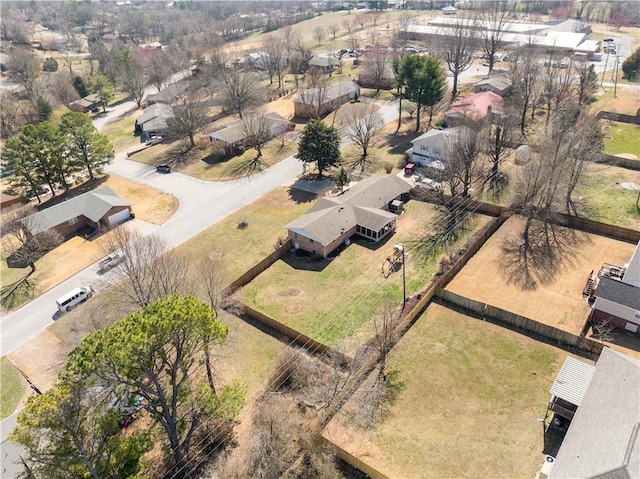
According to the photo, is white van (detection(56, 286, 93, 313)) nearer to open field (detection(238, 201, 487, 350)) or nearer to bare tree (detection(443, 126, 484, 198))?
open field (detection(238, 201, 487, 350))

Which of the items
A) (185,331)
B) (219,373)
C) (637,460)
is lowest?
(219,373)

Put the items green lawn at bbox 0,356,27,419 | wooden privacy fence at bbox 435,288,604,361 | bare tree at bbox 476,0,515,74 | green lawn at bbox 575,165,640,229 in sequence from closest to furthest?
wooden privacy fence at bbox 435,288,604,361
green lawn at bbox 0,356,27,419
green lawn at bbox 575,165,640,229
bare tree at bbox 476,0,515,74

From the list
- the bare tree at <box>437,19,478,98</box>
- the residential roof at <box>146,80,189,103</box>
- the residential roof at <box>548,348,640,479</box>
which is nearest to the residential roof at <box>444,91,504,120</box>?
the bare tree at <box>437,19,478,98</box>

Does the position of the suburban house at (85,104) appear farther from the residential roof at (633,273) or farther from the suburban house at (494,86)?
the residential roof at (633,273)

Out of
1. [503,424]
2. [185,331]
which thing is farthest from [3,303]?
[503,424]

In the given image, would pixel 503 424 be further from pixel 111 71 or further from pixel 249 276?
pixel 111 71

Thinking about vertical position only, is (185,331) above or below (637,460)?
above
